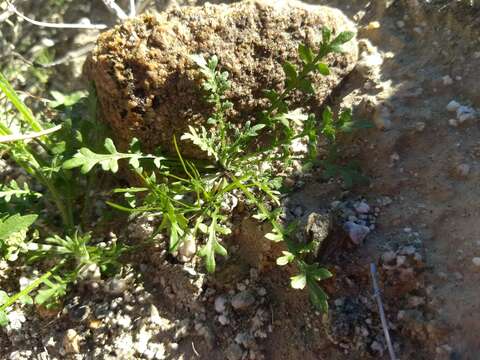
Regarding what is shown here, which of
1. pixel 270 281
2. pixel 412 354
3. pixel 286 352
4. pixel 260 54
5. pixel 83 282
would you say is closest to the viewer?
pixel 412 354

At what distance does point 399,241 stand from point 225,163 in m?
0.98

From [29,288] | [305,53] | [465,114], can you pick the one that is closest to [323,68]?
[305,53]

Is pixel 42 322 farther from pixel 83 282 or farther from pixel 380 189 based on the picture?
pixel 380 189

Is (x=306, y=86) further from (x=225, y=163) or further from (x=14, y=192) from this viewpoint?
(x=14, y=192)

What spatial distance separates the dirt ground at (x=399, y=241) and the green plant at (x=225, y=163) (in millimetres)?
169

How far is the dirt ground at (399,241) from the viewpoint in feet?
6.57

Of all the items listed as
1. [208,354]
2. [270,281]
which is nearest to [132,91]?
[270,281]

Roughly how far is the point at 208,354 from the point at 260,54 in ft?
5.15

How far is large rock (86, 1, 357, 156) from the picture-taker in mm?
2486

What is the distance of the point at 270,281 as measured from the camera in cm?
236

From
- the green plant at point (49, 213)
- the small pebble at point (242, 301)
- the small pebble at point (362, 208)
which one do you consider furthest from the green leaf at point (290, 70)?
the small pebble at point (242, 301)

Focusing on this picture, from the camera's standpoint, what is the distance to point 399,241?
7.23ft

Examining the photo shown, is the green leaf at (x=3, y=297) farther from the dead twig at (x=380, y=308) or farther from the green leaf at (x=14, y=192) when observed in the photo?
the dead twig at (x=380, y=308)

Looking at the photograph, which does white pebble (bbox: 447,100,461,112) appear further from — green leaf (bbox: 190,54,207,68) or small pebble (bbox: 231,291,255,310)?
small pebble (bbox: 231,291,255,310)
